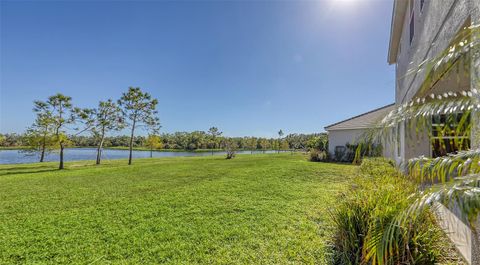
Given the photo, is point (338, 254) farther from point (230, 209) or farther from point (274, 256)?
point (230, 209)

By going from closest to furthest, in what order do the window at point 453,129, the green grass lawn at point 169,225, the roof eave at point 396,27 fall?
the window at point 453,129 < the green grass lawn at point 169,225 < the roof eave at point 396,27

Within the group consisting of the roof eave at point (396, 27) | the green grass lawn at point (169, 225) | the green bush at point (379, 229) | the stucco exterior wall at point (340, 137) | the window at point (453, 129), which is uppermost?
the roof eave at point (396, 27)

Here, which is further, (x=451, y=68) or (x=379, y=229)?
(x=379, y=229)

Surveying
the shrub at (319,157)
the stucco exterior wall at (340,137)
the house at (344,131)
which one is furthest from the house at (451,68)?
the shrub at (319,157)

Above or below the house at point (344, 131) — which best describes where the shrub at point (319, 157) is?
below


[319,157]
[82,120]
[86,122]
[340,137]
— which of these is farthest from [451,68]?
[86,122]

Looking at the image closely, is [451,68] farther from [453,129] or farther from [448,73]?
[453,129]

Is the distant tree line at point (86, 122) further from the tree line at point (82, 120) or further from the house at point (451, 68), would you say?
the house at point (451, 68)

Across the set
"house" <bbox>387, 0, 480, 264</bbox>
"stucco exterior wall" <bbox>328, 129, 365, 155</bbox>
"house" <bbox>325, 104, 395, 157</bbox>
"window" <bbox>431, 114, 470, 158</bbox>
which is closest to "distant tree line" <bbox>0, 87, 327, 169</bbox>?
"stucco exterior wall" <bbox>328, 129, 365, 155</bbox>

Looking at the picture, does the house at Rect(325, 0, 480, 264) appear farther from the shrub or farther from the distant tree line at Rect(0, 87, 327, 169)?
the distant tree line at Rect(0, 87, 327, 169)

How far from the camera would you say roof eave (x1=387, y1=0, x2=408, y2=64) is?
30.3 ft

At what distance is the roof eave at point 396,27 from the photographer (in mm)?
9248

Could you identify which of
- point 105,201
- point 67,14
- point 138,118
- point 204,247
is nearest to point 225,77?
point 138,118

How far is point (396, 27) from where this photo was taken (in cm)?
1055
